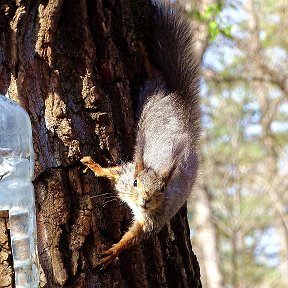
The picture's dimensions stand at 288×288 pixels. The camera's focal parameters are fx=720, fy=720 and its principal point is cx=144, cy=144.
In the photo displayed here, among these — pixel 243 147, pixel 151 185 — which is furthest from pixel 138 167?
pixel 243 147

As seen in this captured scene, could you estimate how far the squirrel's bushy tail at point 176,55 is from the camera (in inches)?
87.4

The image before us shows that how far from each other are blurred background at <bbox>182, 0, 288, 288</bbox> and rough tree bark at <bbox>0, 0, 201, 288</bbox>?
4740mm

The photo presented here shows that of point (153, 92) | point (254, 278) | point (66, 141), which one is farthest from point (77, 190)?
point (254, 278)

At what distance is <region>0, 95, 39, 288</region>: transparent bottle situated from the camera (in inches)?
67.4

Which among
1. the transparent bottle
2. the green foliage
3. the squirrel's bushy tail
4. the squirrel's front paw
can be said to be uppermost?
the green foliage

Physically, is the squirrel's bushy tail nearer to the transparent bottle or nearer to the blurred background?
the transparent bottle

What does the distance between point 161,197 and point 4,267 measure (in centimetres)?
61

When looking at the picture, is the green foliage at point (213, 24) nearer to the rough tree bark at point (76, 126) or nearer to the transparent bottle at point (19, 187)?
the rough tree bark at point (76, 126)

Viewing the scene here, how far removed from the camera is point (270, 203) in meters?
8.38

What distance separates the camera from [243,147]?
336 inches

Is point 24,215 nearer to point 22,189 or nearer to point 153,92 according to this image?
point 22,189

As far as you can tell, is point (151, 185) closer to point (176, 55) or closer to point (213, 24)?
point (176, 55)

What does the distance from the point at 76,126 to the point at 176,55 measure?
0.64 meters

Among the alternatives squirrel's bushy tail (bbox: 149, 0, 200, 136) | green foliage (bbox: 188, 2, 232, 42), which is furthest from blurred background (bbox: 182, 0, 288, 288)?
squirrel's bushy tail (bbox: 149, 0, 200, 136)
